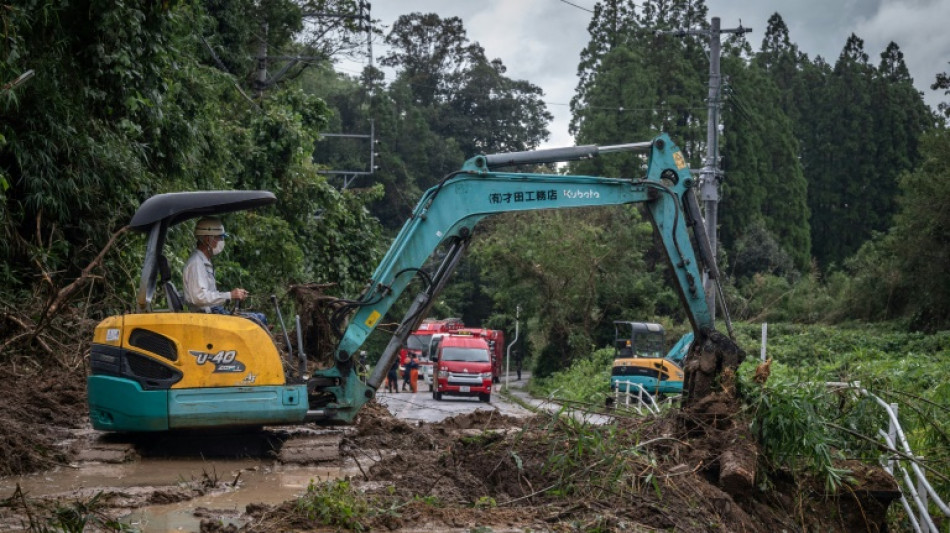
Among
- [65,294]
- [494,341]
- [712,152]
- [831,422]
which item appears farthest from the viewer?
[494,341]

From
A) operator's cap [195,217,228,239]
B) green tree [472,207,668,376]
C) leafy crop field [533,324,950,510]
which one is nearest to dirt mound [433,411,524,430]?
leafy crop field [533,324,950,510]

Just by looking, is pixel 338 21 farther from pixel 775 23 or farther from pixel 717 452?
pixel 775 23

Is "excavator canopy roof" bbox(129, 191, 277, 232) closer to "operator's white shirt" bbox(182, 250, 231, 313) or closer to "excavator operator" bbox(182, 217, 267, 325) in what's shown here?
"excavator operator" bbox(182, 217, 267, 325)

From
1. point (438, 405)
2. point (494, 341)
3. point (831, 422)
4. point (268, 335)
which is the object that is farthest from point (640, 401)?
point (494, 341)

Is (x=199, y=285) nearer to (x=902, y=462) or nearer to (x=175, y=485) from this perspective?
(x=175, y=485)

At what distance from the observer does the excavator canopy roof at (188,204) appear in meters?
11.8

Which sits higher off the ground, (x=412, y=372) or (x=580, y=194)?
(x=580, y=194)

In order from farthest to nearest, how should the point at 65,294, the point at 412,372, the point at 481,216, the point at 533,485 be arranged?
the point at 412,372 → the point at 65,294 → the point at 481,216 → the point at 533,485

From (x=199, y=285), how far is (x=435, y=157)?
66.5m

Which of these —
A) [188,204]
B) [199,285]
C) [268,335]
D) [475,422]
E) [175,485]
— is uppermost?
[188,204]

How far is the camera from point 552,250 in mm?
50094

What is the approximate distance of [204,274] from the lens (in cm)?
1177

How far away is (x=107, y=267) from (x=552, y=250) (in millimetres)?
33499

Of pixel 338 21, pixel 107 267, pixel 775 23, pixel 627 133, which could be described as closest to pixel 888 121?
pixel 775 23
